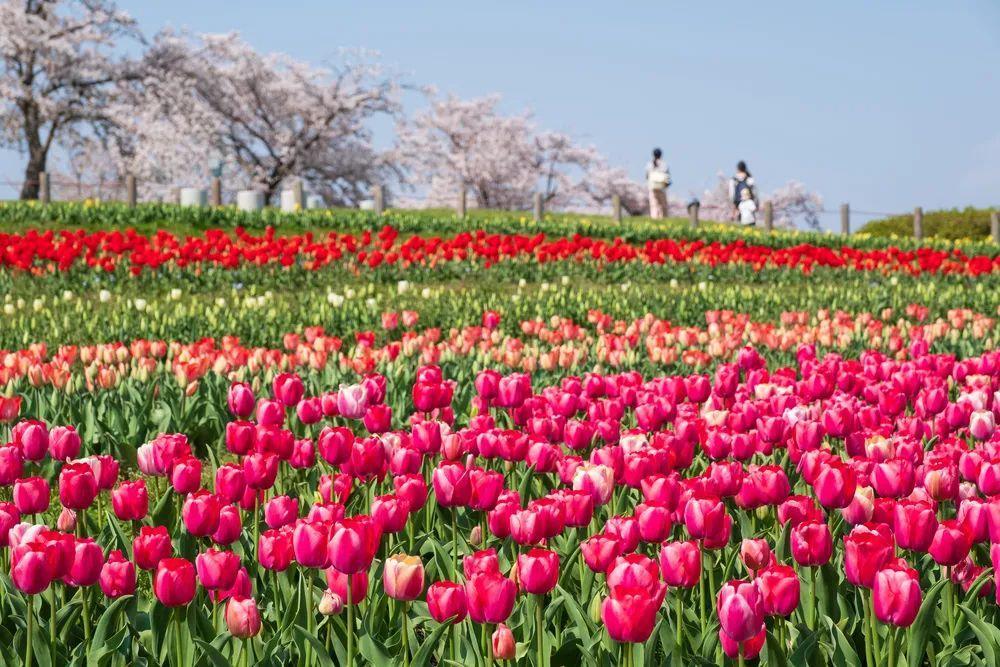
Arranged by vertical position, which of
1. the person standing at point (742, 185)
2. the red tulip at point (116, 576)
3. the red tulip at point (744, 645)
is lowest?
the red tulip at point (744, 645)

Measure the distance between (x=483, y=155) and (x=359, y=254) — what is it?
123 feet

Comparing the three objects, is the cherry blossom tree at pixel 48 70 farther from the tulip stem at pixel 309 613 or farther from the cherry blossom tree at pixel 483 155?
the tulip stem at pixel 309 613

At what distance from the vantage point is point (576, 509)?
2783 millimetres

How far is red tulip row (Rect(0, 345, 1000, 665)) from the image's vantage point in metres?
2.24

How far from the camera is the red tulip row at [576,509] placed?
2.24m

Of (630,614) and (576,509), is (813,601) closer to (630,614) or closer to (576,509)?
(576,509)

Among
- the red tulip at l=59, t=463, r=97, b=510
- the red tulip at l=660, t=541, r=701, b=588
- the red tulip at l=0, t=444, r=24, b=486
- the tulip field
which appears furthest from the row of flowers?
the red tulip at l=660, t=541, r=701, b=588

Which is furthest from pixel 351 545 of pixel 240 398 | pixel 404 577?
pixel 240 398

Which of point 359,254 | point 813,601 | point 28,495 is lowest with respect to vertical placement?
point 813,601

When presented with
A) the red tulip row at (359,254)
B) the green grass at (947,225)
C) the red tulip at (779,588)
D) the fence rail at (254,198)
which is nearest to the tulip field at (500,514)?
the red tulip at (779,588)

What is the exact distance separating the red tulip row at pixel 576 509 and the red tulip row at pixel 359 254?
9.06m

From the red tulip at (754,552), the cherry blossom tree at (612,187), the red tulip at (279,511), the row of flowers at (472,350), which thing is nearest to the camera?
the red tulip at (754,552)

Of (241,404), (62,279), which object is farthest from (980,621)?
(62,279)

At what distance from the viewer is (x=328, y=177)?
49094mm
